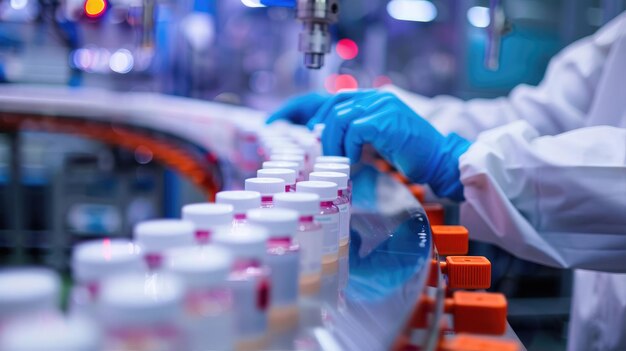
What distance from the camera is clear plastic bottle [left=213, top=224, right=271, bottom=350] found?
22.0 inches

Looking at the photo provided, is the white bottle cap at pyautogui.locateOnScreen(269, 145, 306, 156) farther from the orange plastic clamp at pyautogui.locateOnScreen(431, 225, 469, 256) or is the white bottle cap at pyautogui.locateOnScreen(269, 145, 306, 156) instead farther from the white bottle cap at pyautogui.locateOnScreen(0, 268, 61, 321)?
the white bottle cap at pyautogui.locateOnScreen(0, 268, 61, 321)

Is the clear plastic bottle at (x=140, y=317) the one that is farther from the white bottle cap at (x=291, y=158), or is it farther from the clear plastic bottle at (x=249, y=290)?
the white bottle cap at (x=291, y=158)

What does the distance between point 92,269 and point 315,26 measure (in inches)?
36.4

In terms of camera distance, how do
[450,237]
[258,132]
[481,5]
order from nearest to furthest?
1. [450,237]
2. [258,132]
3. [481,5]

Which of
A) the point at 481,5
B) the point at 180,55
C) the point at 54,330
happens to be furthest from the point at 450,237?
the point at 180,55

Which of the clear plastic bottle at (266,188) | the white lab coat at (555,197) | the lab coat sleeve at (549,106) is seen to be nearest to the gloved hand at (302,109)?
the lab coat sleeve at (549,106)

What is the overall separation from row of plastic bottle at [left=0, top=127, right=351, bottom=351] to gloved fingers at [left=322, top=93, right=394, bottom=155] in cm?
58

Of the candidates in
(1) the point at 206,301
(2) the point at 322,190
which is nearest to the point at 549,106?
(2) the point at 322,190

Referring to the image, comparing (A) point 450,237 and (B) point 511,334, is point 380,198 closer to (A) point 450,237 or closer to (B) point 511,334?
(A) point 450,237

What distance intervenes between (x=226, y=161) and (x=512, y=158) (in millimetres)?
1099

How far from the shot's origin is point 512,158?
→ 1217mm

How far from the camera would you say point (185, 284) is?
0.49 m

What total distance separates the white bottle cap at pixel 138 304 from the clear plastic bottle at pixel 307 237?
0.26 metres

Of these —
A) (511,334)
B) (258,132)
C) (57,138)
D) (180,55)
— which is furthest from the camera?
(180,55)
